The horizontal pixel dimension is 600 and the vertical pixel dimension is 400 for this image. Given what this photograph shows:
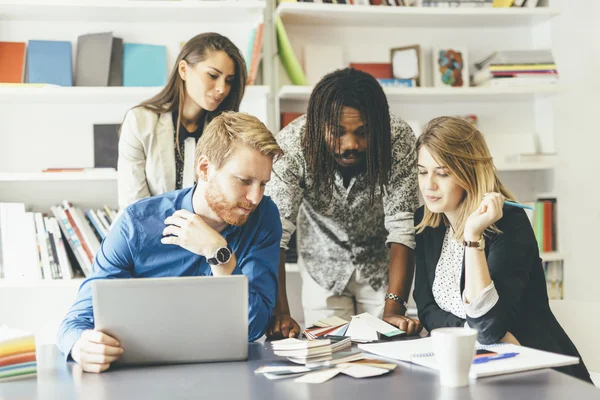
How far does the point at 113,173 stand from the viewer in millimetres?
2764

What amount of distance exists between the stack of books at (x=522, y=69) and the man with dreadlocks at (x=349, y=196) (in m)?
0.95

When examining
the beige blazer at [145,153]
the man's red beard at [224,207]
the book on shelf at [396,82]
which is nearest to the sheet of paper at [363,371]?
the man's red beard at [224,207]

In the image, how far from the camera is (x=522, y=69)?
2.98 m

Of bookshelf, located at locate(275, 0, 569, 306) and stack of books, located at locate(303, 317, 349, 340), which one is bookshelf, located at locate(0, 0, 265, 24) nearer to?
bookshelf, located at locate(275, 0, 569, 306)

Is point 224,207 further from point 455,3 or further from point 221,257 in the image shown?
point 455,3

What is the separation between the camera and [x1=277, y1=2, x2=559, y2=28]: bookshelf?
112 inches

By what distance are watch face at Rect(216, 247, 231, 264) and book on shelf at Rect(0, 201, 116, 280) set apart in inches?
52.5

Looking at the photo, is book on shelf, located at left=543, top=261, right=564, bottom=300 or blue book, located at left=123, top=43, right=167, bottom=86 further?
book on shelf, located at left=543, top=261, right=564, bottom=300

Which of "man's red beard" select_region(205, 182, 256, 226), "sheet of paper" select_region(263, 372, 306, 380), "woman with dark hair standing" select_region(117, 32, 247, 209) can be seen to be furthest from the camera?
"woman with dark hair standing" select_region(117, 32, 247, 209)

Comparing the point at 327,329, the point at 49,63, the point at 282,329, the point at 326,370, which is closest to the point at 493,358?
the point at 326,370

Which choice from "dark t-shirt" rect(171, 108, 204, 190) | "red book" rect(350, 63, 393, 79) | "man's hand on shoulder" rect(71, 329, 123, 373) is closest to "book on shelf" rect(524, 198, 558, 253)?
"red book" rect(350, 63, 393, 79)

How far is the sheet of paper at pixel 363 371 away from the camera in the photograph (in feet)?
3.93

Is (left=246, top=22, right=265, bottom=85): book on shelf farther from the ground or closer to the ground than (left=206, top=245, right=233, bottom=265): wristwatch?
farther from the ground

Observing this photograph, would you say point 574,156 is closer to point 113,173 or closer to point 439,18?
point 439,18
